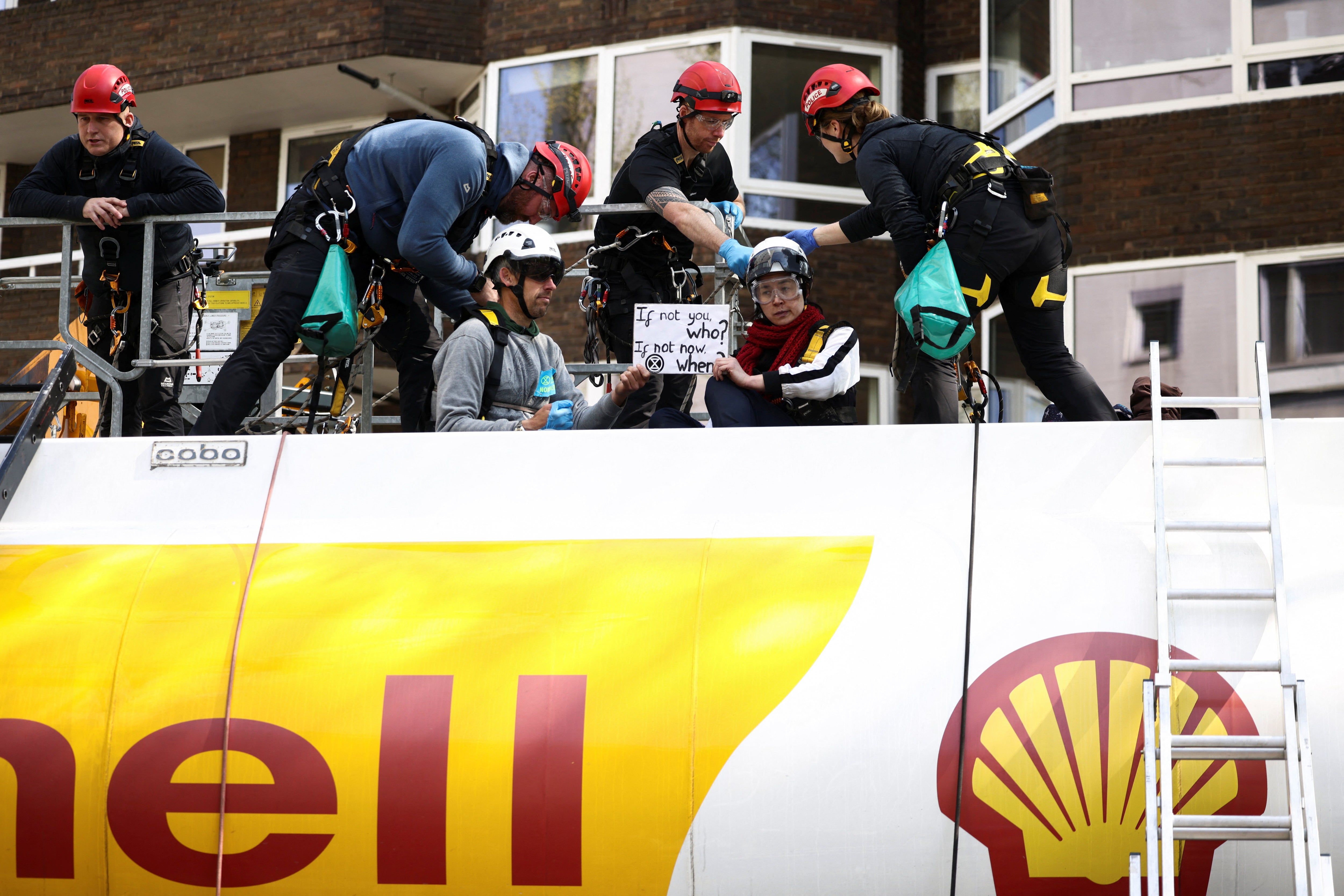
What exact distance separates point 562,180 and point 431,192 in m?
0.64

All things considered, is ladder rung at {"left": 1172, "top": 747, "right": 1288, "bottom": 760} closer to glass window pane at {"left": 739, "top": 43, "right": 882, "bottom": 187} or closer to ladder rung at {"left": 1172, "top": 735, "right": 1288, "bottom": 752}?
ladder rung at {"left": 1172, "top": 735, "right": 1288, "bottom": 752}

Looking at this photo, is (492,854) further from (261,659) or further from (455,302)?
(455,302)

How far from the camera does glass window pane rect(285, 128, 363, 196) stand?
15.2 meters

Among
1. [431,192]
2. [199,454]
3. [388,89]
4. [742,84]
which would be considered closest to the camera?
[199,454]

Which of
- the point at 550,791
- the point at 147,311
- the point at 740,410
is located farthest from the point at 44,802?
the point at 740,410

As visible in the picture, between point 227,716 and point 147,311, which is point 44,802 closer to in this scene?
point 227,716

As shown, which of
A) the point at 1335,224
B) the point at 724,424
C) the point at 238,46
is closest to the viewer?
the point at 724,424

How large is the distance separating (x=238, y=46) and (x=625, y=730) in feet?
40.3

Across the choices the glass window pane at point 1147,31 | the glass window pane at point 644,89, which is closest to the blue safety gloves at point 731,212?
the glass window pane at point 1147,31

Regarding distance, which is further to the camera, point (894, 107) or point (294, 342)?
point (894, 107)

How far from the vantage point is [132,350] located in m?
6.45

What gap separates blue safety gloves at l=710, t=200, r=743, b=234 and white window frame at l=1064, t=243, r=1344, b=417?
4.79 metres

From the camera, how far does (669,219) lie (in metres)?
5.83

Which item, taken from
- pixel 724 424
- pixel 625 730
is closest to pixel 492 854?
pixel 625 730
